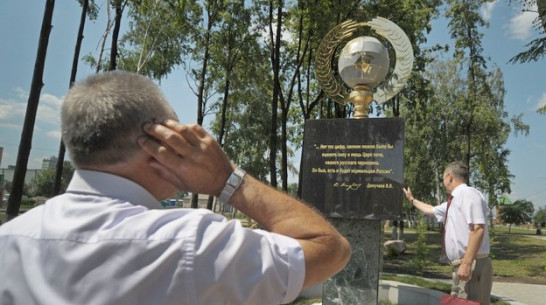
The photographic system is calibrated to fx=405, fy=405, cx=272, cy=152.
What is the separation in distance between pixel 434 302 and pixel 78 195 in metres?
6.25

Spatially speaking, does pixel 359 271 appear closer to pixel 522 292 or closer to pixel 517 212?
pixel 522 292

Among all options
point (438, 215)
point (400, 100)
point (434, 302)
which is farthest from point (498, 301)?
point (400, 100)

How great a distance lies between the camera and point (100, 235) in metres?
0.97

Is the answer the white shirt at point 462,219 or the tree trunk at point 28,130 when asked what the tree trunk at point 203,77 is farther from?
the white shirt at point 462,219

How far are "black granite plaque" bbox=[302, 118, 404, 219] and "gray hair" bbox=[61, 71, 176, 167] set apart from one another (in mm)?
4544

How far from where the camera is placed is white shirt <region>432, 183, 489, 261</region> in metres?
3.96

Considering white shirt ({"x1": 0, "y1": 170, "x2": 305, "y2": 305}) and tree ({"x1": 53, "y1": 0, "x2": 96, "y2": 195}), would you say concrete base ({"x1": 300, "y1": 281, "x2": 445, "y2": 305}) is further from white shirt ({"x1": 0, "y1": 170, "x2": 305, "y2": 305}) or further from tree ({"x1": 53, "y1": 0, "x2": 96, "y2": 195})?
tree ({"x1": 53, "y1": 0, "x2": 96, "y2": 195})

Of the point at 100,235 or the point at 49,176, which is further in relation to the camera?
the point at 49,176

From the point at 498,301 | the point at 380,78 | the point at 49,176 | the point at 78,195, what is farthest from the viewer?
the point at 49,176

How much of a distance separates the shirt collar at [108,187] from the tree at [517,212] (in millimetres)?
70909

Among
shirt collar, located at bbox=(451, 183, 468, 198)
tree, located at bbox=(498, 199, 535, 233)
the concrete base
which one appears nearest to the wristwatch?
shirt collar, located at bbox=(451, 183, 468, 198)

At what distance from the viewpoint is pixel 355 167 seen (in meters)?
5.47

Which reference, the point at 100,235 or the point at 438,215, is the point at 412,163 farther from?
the point at 100,235

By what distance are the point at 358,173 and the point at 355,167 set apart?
9cm
